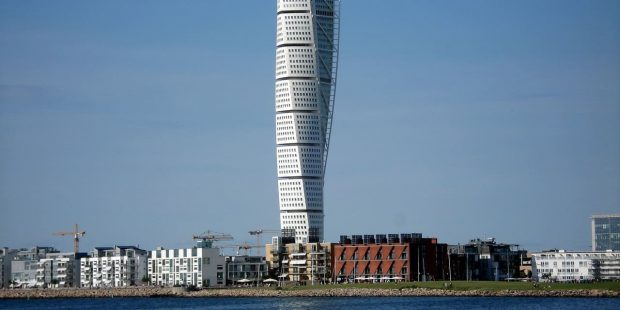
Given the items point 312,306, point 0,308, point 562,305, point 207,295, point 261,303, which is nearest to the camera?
point 562,305

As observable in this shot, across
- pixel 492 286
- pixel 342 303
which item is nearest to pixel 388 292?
pixel 492 286

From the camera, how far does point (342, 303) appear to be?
155 meters

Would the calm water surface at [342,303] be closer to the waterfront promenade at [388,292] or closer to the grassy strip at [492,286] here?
the waterfront promenade at [388,292]

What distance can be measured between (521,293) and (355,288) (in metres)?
28.8

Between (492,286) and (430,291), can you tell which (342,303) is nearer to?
(430,291)

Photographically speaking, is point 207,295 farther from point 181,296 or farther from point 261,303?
point 261,303

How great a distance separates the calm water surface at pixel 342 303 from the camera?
13875cm

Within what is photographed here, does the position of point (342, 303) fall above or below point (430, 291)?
below

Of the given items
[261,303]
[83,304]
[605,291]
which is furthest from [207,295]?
[605,291]

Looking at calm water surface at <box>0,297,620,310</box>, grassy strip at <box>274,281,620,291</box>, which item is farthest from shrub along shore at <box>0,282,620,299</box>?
calm water surface at <box>0,297,620,310</box>

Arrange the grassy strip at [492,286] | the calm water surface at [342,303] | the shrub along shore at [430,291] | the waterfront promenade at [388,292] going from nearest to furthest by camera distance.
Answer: the calm water surface at [342,303] → the waterfront promenade at [388,292] → the shrub along shore at [430,291] → the grassy strip at [492,286]

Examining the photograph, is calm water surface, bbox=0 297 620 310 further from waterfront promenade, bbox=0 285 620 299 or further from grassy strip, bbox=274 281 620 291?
grassy strip, bbox=274 281 620 291

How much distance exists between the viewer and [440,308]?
13812 cm

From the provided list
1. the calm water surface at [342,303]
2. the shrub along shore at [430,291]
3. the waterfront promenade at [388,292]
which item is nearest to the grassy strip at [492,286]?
the shrub along shore at [430,291]
